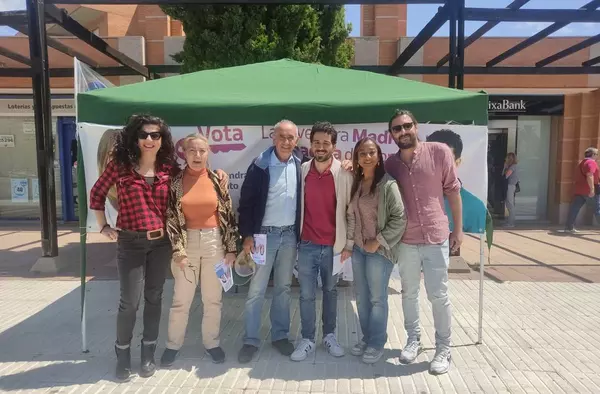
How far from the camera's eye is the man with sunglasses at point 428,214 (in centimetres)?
350

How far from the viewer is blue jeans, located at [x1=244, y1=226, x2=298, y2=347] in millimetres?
3775

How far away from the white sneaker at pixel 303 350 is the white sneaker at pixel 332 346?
0.12m

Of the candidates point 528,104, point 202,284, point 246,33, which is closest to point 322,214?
point 202,284

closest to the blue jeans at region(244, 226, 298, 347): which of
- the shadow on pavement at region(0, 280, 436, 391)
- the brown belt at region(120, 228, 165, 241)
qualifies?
the shadow on pavement at region(0, 280, 436, 391)

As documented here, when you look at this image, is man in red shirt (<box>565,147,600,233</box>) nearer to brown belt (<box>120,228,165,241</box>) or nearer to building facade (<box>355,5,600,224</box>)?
building facade (<box>355,5,600,224</box>)

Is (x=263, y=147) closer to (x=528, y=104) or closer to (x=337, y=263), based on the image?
(x=337, y=263)

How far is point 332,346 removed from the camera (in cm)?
392

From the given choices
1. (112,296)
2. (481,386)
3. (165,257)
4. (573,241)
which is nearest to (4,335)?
(112,296)

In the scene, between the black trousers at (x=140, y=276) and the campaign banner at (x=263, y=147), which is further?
the campaign banner at (x=263, y=147)

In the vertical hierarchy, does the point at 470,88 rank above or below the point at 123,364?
above

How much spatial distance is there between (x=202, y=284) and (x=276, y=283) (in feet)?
2.02

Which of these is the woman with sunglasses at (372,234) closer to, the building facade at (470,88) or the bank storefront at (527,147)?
the building facade at (470,88)

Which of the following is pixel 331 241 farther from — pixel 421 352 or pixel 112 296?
pixel 112 296

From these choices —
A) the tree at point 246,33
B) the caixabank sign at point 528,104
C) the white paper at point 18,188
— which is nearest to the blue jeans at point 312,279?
the tree at point 246,33
